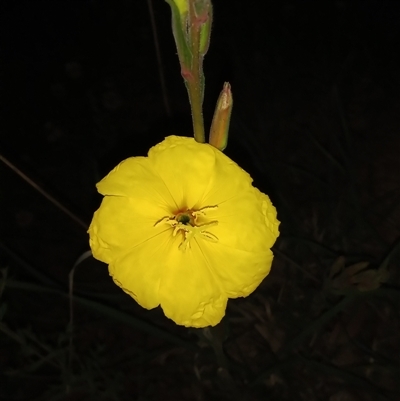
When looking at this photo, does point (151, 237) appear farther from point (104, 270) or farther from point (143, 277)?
point (104, 270)

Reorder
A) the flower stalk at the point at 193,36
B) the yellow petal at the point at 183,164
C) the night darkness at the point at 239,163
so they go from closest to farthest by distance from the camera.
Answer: the flower stalk at the point at 193,36 → the yellow petal at the point at 183,164 → the night darkness at the point at 239,163

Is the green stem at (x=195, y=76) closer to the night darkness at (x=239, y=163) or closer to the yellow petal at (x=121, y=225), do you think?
the yellow petal at (x=121, y=225)

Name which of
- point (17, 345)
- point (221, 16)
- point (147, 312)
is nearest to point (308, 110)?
point (221, 16)

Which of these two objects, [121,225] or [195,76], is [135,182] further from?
[195,76]

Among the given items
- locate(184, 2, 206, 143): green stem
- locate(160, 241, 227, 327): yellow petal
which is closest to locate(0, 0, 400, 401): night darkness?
locate(160, 241, 227, 327): yellow petal

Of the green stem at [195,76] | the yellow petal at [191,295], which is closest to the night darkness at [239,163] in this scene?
the yellow petal at [191,295]

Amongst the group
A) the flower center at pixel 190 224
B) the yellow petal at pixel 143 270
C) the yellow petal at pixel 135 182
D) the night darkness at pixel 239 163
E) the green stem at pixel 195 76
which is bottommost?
the night darkness at pixel 239 163
